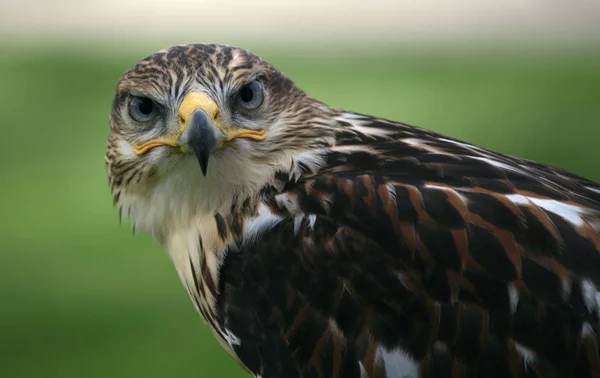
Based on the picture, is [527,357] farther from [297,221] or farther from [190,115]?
[190,115]

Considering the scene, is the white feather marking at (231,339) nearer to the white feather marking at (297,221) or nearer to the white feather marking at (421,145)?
the white feather marking at (297,221)

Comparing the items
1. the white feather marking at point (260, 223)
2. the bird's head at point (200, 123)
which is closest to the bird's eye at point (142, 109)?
the bird's head at point (200, 123)

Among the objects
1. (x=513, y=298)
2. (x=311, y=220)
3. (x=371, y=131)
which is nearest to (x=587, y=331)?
(x=513, y=298)

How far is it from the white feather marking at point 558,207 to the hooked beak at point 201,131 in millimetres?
909

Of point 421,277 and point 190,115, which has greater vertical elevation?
point 190,115

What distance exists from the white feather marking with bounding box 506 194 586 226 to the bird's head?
2.45 ft

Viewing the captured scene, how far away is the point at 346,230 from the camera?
10.3 ft

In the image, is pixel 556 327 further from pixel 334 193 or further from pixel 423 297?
pixel 334 193

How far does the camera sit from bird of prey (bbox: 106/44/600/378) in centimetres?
300

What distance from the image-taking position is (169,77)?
3.38 m

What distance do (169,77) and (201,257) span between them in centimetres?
64

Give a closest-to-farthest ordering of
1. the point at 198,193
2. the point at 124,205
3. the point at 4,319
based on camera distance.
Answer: the point at 198,193, the point at 124,205, the point at 4,319

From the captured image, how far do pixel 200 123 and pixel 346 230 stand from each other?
0.59m

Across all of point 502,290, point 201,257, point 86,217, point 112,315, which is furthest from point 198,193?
point 86,217
